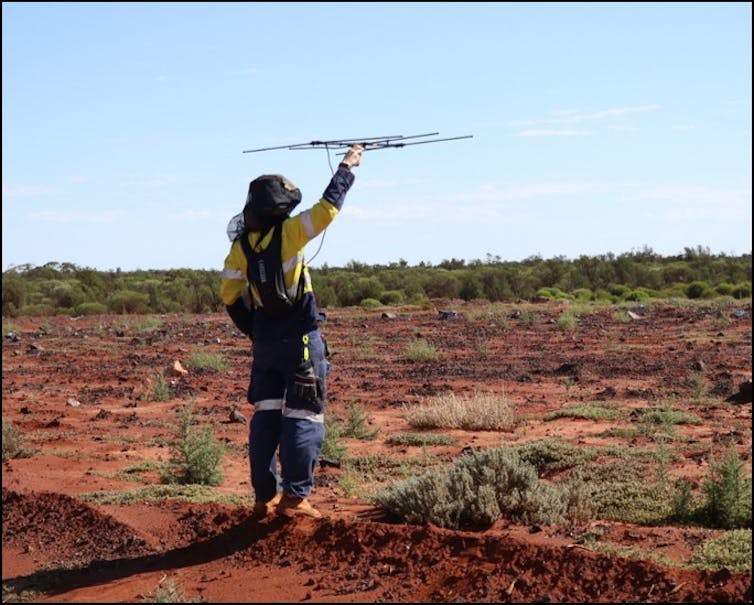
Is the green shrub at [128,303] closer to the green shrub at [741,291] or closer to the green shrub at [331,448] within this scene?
the green shrub at [741,291]

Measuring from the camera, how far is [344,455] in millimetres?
10625

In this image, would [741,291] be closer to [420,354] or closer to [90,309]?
[420,354]

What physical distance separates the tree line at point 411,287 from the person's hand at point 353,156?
35330mm

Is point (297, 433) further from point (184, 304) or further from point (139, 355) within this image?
point (184, 304)

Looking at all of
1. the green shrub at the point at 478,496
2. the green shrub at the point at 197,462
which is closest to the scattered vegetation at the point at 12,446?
the green shrub at the point at 197,462

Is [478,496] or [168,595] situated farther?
[478,496]

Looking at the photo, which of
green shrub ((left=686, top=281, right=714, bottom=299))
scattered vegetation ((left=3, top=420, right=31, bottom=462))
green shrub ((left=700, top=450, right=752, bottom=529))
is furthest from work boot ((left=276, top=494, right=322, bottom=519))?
green shrub ((left=686, top=281, right=714, bottom=299))

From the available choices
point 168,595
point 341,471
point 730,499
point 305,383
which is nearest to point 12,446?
point 341,471

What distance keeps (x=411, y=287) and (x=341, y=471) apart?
4010cm

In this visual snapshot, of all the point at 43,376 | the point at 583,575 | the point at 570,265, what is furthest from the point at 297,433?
the point at 570,265

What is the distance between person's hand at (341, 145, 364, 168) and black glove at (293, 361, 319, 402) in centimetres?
131

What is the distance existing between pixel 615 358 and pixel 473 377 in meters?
3.85

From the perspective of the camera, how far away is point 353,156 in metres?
→ 6.98

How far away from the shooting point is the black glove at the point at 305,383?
6727 millimetres
